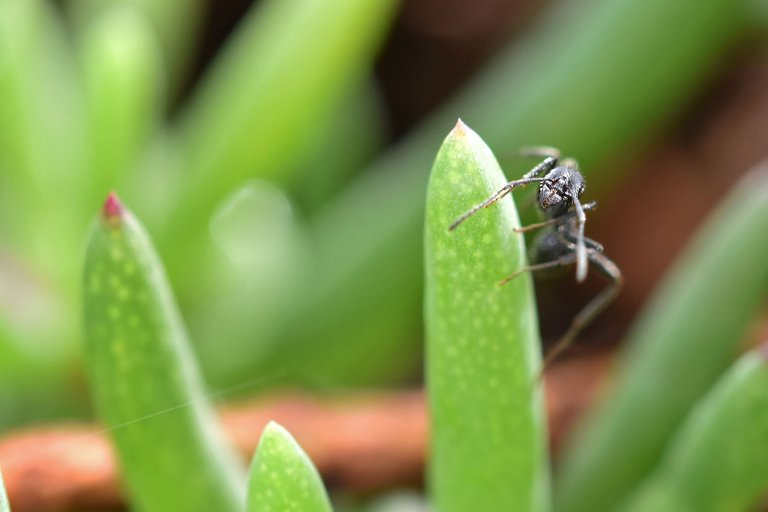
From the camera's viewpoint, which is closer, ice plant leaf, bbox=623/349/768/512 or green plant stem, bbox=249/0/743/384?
ice plant leaf, bbox=623/349/768/512

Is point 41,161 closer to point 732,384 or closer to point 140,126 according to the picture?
point 140,126

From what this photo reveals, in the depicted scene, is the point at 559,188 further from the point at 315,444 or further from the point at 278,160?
the point at 278,160

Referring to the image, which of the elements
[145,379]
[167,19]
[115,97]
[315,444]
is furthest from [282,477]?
[167,19]

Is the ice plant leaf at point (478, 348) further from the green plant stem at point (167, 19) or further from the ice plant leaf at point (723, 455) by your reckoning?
the green plant stem at point (167, 19)

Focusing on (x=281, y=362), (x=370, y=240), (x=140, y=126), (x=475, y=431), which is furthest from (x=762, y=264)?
(x=140, y=126)

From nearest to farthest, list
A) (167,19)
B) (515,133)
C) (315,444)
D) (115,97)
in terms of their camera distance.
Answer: (315,444) → (115,97) → (515,133) → (167,19)

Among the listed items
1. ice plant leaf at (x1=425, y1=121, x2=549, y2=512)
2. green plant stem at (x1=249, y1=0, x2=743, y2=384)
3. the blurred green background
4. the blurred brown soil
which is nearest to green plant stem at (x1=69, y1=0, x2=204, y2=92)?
the blurred green background

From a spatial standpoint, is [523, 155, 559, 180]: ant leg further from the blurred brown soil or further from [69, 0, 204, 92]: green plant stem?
[69, 0, 204, 92]: green plant stem
